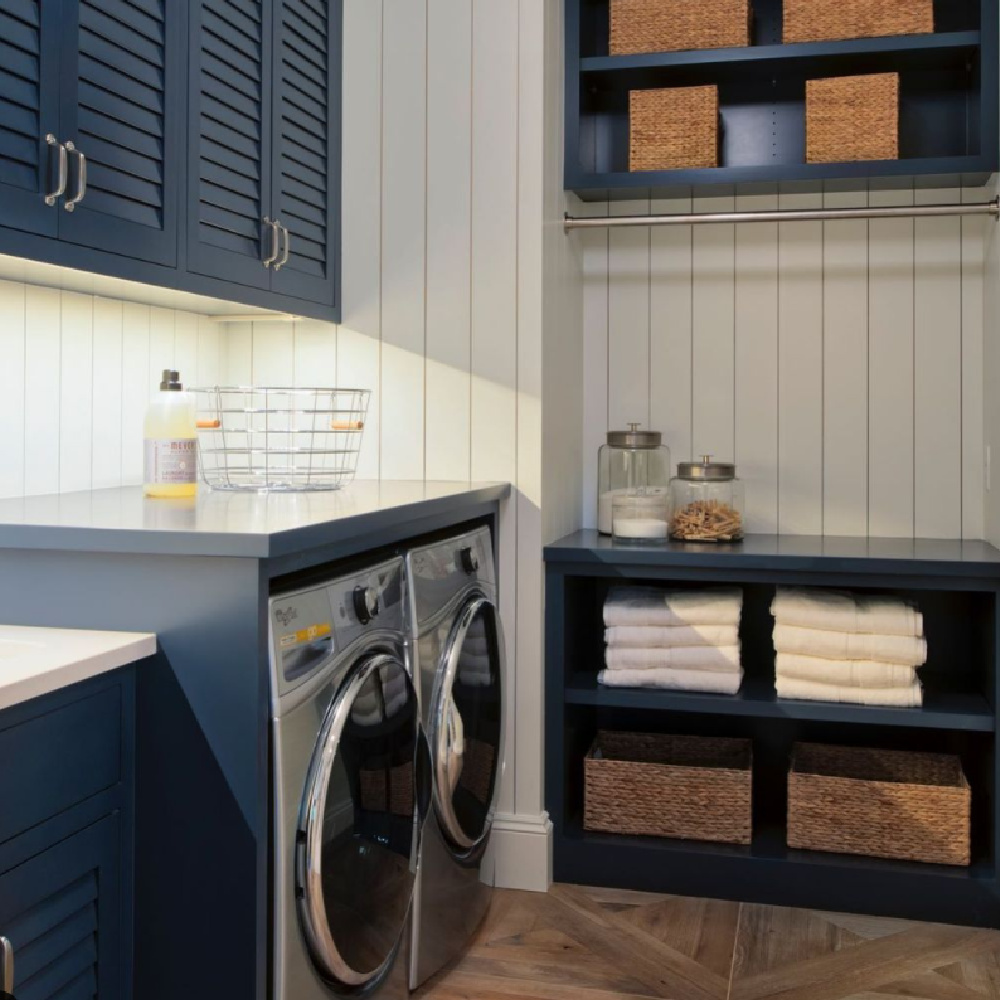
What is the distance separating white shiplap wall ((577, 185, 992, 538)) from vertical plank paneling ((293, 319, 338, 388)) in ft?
2.45

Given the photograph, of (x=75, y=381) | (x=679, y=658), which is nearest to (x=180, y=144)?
(x=75, y=381)

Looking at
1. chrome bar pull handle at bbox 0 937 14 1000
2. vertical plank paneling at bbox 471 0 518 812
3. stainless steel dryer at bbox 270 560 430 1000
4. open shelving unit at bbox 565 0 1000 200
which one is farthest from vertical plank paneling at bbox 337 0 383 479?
chrome bar pull handle at bbox 0 937 14 1000

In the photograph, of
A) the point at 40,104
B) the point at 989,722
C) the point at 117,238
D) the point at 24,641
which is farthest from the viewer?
the point at 989,722

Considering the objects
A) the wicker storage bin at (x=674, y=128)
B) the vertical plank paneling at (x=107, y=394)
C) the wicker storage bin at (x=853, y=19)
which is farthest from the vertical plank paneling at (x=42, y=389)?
the wicker storage bin at (x=853, y=19)

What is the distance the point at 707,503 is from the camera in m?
2.93

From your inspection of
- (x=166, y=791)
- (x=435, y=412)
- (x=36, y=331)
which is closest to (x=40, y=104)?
(x=36, y=331)

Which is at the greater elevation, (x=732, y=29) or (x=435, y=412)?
(x=732, y=29)

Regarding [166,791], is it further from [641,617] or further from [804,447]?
[804,447]

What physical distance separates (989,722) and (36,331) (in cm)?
208

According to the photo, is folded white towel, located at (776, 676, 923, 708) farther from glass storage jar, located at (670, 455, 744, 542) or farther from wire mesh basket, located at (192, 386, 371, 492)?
wire mesh basket, located at (192, 386, 371, 492)

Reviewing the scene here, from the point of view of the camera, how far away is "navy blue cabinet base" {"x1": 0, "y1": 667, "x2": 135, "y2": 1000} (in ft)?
4.21

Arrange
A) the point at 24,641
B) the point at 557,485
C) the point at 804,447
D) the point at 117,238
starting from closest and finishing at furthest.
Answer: the point at 24,641, the point at 117,238, the point at 557,485, the point at 804,447

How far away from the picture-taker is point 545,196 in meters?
2.70

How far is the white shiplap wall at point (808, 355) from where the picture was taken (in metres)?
3.00
